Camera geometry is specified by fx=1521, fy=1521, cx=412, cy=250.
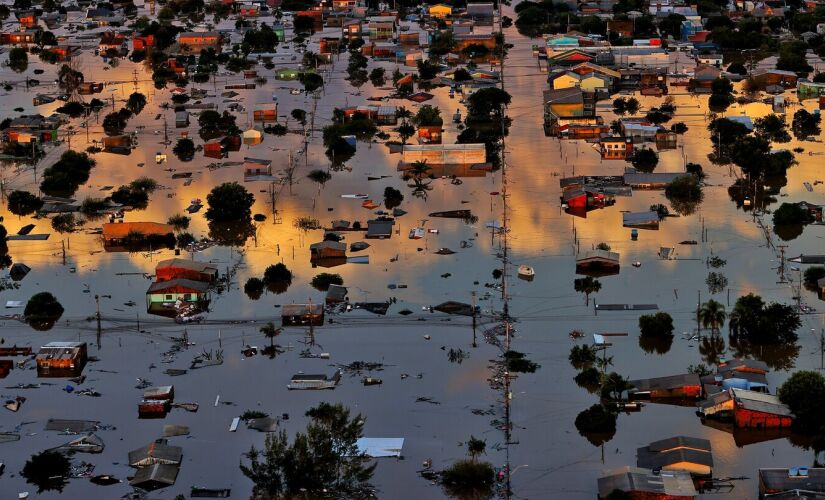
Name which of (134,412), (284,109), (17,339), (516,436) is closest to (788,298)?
(516,436)

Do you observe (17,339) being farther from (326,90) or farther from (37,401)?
(326,90)

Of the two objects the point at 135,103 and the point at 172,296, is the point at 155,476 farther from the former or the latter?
the point at 135,103

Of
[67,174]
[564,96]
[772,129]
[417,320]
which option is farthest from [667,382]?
[564,96]

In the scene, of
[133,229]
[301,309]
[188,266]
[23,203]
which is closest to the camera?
[301,309]

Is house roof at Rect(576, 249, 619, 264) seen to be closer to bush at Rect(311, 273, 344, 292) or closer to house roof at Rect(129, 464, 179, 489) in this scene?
bush at Rect(311, 273, 344, 292)

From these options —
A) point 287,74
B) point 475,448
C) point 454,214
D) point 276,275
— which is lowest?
point 475,448

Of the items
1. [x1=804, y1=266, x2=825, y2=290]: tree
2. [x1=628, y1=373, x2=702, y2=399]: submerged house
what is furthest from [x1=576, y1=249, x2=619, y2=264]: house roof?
[x1=628, y1=373, x2=702, y2=399]: submerged house

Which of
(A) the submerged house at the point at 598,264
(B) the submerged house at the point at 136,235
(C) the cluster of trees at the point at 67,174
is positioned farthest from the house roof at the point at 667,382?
(C) the cluster of trees at the point at 67,174
